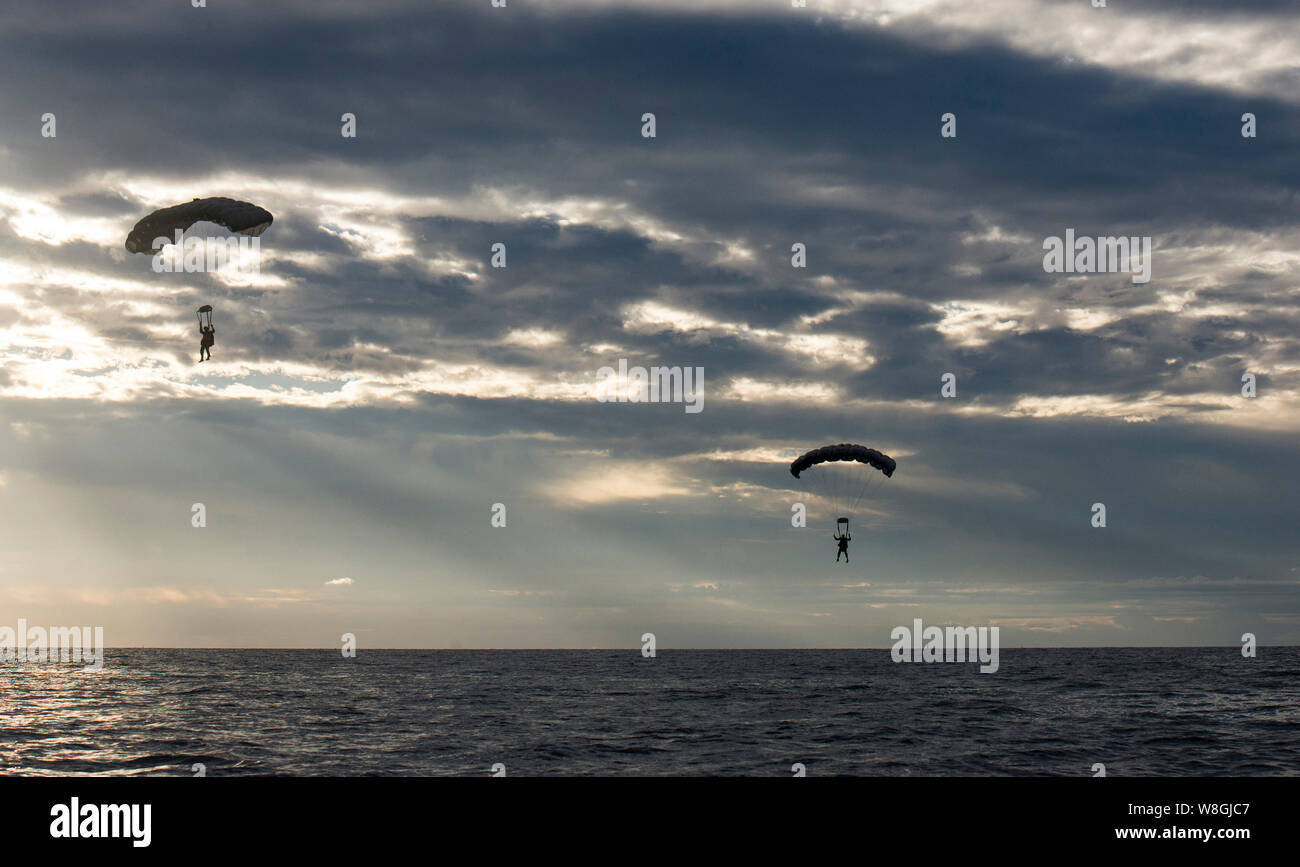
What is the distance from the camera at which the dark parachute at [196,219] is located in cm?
3746

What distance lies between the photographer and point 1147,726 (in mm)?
50969

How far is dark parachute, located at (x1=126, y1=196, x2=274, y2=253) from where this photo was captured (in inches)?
1475

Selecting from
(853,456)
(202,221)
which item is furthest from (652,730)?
(202,221)

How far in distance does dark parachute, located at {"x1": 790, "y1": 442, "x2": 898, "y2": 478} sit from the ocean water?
523 inches

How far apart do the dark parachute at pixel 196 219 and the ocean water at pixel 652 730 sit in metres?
20.9

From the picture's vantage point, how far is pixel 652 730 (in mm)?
48312

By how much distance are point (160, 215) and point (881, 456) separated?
34766 mm

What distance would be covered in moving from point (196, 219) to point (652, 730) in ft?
Answer: 105
